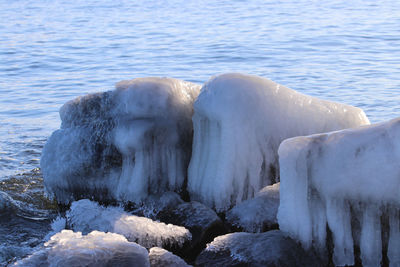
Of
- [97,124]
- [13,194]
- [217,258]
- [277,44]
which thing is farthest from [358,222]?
[277,44]

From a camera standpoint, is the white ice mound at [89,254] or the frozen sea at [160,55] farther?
the frozen sea at [160,55]

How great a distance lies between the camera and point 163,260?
383 centimetres

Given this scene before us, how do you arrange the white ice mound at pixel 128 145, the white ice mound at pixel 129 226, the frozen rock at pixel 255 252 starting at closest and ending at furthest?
the frozen rock at pixel 255 252 < the white ice mound at pixel 129 226 < the white ice mound at pixel 128 145

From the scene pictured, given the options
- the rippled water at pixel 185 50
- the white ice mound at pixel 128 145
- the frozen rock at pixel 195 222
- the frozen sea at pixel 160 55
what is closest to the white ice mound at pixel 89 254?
the frozen rock at pixel 195 222

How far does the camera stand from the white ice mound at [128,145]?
5.14 metres

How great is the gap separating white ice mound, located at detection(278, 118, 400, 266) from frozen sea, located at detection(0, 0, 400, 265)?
1979 millimetres

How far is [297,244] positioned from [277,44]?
10.8m

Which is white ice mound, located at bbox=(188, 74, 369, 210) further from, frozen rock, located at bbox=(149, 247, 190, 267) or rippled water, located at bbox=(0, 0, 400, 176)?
rippled water, located at bbox=(0, 0, 400, 176)

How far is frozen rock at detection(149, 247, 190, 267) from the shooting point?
3.80 metres

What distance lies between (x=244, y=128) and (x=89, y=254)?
68.3 inches

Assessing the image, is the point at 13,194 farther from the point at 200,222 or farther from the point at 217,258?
the point at 217,258

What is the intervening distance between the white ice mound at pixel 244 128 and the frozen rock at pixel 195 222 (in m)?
0.31

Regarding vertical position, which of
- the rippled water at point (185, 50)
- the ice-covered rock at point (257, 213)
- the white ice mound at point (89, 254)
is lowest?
the rippled water at point (185, 50)

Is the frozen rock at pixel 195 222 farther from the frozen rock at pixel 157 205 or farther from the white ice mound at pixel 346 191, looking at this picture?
the white ice mound at pixel 346 191
